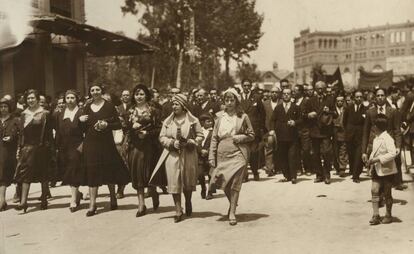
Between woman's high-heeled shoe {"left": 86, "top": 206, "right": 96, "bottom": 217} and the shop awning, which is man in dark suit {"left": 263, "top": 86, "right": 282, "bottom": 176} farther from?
the shop awning

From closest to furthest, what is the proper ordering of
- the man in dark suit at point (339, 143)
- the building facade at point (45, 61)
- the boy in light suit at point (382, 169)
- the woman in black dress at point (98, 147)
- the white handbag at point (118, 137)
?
the boy in light suit at point (382, 169) → the woman in black dress at point (98, 147) → the white handbag at point (118, 137) → the man in dark suit at point (339, 143) → the building facade at point (45, 61)

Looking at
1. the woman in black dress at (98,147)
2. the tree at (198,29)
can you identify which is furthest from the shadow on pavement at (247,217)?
the tree at (198,29)

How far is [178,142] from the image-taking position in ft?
25.6

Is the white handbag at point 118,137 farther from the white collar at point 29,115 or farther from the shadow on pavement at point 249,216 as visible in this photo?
the shadow on pavement at point 249,216

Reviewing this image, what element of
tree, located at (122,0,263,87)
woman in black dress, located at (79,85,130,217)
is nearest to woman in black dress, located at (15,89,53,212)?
woman in black dress, located at (79,85,130,217)

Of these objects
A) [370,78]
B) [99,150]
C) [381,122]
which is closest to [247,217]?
[381,122]

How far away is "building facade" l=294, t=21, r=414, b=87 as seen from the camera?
5657cm

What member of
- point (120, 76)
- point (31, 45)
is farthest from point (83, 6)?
point (120, 76)

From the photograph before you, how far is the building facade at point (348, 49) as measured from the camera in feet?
186

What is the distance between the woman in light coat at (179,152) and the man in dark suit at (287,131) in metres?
3.94

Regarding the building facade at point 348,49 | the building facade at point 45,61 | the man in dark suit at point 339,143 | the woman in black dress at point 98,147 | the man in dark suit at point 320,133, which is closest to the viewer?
the woman in black dress at point 98,147

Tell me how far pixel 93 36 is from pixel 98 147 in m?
10.4

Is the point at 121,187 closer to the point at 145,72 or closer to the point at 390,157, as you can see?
the point at 390,157

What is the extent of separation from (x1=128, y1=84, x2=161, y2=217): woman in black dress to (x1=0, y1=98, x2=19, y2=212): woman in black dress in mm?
2172
